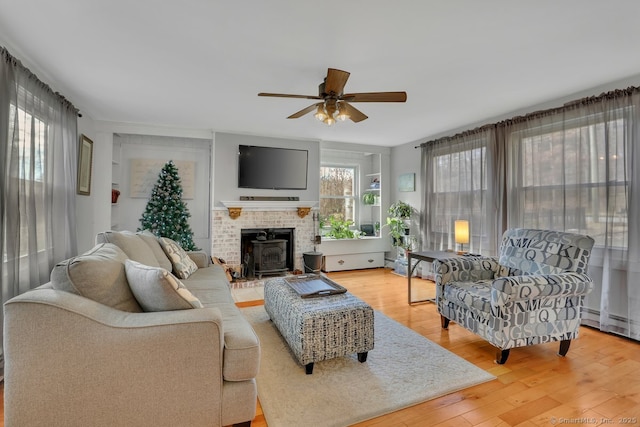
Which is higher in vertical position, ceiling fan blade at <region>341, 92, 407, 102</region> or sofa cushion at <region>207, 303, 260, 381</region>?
ceiling fan blade at <region>341, 92, 407, 102</region>

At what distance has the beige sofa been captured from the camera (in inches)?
51.7

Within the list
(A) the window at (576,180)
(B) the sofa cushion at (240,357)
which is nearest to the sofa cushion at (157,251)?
(B) the sofa cushion at (240,357)

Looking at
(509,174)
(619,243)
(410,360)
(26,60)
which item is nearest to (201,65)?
(26,60)

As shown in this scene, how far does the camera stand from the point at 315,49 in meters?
2.30

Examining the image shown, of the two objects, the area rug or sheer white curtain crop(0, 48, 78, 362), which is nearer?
the area rug

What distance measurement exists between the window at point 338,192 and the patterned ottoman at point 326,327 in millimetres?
3624

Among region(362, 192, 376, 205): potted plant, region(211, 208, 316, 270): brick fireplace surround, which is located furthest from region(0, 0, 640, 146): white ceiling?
region(362, 192, 376, 205): potted plant

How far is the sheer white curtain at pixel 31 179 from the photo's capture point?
213cm

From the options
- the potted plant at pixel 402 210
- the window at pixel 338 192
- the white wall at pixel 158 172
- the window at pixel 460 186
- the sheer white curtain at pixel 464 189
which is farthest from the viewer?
the window at pixel 338 192

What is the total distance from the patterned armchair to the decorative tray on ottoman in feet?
3.40

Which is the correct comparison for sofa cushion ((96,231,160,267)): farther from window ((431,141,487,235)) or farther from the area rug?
window ((431,141,487,235))

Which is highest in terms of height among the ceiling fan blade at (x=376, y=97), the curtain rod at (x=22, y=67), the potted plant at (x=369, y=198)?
the curtain rod at (x=22, y=67)

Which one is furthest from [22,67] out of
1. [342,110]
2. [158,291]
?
[342,110]

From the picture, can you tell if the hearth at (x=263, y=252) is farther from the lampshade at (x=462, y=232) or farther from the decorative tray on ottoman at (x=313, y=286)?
the lampshade at (x=462, y=232)
